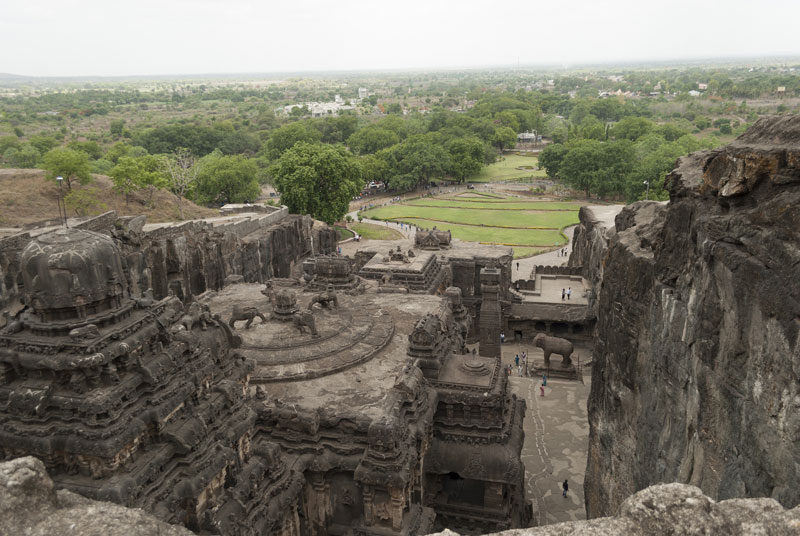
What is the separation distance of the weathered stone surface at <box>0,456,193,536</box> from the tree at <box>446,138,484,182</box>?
3942 inches

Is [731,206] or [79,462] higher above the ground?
[731,206]

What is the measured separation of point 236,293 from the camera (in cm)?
3147

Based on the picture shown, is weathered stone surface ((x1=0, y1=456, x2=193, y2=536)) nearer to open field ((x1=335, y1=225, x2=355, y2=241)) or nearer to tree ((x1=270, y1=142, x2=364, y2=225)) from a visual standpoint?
tree ((x1=270, y1=142, x2=364, y2=225))

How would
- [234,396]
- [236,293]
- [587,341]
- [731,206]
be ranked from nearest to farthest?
[731,206]
[234,396]
[236,293]
[587,341]

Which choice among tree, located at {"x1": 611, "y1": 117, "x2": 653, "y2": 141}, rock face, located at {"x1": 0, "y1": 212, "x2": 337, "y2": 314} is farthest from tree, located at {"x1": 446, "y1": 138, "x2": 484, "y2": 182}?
rock face, located at {"x1": 0, "y1": 212, "x2": 337, "y2": 314}

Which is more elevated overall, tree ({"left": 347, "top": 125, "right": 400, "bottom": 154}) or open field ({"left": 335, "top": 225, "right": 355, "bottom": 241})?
tree ({"left": 347, "top": 125, "right": 400, "bottom": 154})

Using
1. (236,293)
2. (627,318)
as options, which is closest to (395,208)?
(236,293)

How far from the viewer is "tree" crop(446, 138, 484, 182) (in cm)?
10425

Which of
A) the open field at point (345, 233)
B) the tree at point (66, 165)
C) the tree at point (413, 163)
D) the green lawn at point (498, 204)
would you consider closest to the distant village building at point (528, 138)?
the tree at point (413, 163)

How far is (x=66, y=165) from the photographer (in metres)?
54.2

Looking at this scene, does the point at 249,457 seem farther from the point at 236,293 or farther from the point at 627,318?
the point at 236,293

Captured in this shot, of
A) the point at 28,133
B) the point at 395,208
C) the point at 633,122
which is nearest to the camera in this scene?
the point at 395,208

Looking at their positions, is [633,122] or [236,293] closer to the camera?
[236,293]

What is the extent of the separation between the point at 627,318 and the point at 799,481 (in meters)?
9.66
